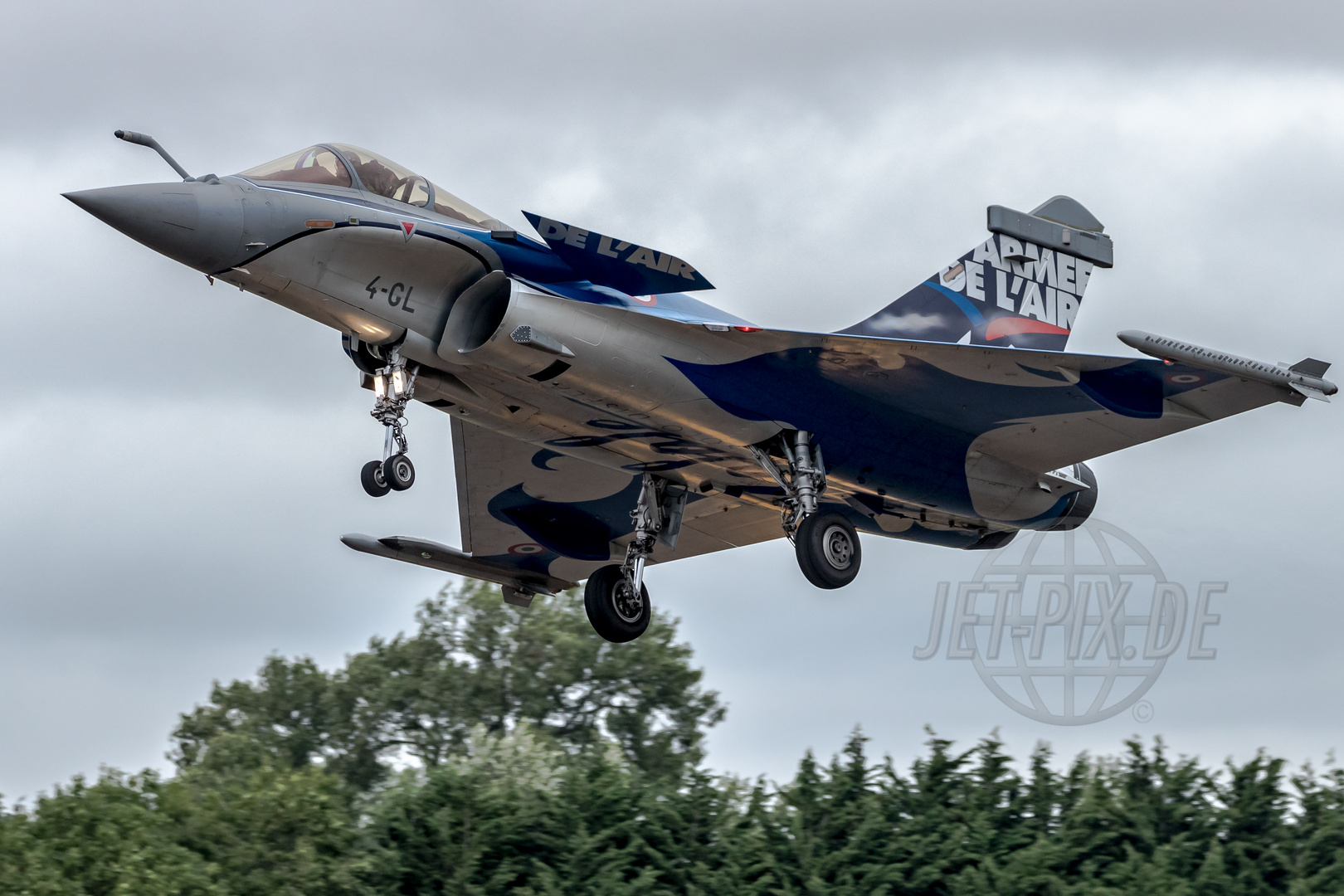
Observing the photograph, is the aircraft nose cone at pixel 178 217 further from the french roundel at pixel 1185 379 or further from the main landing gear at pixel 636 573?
the french roundel at pixel 1185 379

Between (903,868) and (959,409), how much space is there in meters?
9.08

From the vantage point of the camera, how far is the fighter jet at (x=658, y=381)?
14.2 m

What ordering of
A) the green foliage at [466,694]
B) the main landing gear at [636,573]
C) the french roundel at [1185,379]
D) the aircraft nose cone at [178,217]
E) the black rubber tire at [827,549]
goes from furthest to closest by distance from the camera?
the green foliage at [466,694]
the main landing gear at [636,573]
the black rubber tire at [827,549]
the french roundel at [1185,379]
the aircraft nose cone at [178,217]

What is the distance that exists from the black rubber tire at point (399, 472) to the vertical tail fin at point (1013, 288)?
561 cm

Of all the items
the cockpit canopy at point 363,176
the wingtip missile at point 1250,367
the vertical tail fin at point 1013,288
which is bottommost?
the wingtip missile at point 1250,367

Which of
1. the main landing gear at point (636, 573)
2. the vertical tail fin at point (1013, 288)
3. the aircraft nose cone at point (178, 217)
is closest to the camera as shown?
the aircraft nose cone at point (178, 217)

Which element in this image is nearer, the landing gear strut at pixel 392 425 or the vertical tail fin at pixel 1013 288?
the landing gear strut at pixel 392 425

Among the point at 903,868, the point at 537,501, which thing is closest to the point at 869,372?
the point at 537,501

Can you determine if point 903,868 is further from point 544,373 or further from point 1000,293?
point 544,373

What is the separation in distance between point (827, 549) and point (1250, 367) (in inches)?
178

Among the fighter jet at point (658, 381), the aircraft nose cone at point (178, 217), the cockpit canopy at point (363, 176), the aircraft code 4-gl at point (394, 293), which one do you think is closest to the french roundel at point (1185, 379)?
the fighter jet at point (658, 381)

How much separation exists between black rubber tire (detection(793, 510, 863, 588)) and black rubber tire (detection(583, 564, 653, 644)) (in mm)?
2179

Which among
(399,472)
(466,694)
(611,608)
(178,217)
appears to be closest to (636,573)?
(611,608)

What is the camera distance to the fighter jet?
1417 centimetres
